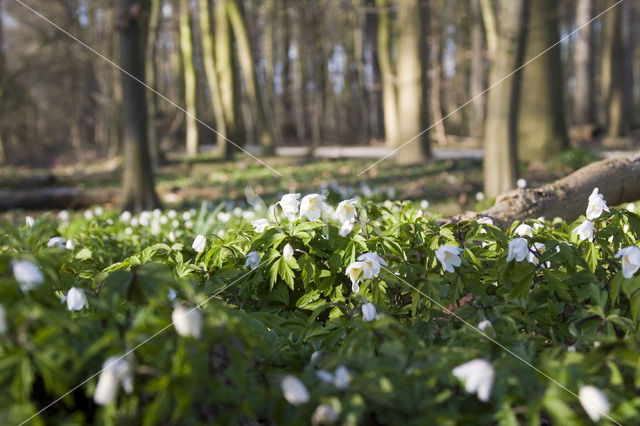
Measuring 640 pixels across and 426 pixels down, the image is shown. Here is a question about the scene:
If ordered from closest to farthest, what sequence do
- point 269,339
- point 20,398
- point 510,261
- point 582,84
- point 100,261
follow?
point 20,398, point 269,339, point 510,261, point 100,261, point 582,84

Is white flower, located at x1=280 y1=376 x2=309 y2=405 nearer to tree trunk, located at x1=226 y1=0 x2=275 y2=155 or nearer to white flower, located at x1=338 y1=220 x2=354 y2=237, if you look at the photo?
white flower, located at x1=338 y1=220 x2=354 y2=237

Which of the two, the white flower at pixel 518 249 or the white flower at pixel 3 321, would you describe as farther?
the white flower at pixel 518 249

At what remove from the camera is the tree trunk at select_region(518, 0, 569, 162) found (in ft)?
34.4

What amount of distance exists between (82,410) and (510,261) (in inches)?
55.3

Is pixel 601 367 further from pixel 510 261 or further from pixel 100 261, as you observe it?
pixel 100 261

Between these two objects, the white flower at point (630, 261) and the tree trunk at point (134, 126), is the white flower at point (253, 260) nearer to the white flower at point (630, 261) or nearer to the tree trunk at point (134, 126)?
the white flower at point (630, 261)

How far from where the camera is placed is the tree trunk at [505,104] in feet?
23.5

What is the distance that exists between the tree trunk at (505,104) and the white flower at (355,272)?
560cm

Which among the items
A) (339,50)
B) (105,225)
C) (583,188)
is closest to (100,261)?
(105,225)

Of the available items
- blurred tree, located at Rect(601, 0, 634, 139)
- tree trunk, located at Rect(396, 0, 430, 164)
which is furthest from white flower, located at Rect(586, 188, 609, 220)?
blurred tree, located at Rect(601, 0, 634, 139)

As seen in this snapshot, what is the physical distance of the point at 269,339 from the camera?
5.60 ft

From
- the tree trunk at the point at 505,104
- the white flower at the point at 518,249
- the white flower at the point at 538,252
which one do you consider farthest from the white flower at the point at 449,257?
the tree trunk at the point at 505,104

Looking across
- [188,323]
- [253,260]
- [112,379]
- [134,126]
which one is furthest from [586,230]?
[134,126]

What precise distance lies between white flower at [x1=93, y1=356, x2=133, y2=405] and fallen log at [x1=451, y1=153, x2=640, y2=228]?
2.16 metres
